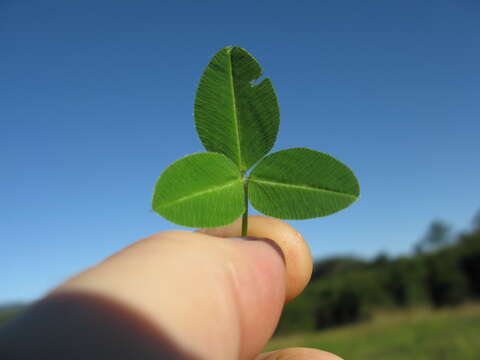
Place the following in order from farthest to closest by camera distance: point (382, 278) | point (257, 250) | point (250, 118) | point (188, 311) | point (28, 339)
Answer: point (382, 278), point (250, 118), point (257, 250), point (188, 311), point (28, 339)

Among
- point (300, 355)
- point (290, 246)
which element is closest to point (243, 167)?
point (290, 246)

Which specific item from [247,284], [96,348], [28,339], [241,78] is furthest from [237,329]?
[241,78]

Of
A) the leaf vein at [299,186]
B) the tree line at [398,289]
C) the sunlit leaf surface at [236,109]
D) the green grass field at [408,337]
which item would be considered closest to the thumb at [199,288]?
the leaf vein at [299,186]

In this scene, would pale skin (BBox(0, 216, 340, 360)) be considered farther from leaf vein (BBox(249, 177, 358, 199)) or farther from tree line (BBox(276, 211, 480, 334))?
tree line (BBox(276, 211, 480, 334))

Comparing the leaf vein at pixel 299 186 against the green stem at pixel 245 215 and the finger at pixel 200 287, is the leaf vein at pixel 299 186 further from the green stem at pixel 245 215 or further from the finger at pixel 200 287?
the finger at pixel 200 287

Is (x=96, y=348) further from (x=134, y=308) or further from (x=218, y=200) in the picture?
(x=218, y=200)

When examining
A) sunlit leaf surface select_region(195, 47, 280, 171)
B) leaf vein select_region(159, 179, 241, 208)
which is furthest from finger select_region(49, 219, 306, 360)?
sunlit leaf surface select_region(195, 47, 280, 171)

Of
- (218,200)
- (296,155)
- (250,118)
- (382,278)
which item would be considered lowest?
(382,278)
